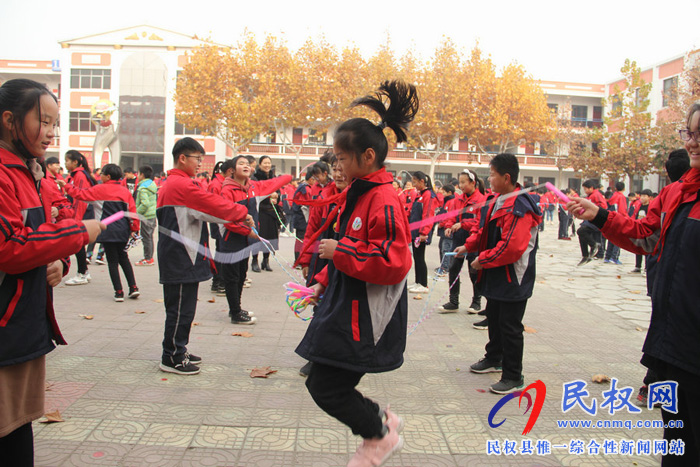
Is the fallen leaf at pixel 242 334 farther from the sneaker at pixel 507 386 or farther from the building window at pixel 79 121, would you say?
the building window at pixel 79 121

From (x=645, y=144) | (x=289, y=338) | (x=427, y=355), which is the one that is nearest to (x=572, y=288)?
(x=427, y=355)

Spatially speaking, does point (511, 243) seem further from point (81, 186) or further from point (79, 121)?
point (79, 121)

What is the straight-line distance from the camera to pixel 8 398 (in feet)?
6.92

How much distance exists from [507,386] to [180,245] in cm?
300

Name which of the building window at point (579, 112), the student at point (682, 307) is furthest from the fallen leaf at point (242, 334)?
the building window at point (579, 112)

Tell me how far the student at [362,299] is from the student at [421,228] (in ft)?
17.5

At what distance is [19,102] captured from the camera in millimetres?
2197

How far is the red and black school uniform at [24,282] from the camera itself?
6.72ft

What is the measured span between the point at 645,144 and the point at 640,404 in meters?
31.9

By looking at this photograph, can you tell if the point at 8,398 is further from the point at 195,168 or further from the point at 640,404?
the point at 640,404

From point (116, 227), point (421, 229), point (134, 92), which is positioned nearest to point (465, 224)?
point (421, 229)

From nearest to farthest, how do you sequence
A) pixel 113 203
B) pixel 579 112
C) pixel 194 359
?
pixel 194 359 < pixel 113 203 < pixel 579 112

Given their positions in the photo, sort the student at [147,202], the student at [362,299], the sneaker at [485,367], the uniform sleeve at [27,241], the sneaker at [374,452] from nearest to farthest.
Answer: the uniform sleeve at [27,241] < the student at [362,299] < the sneaker at [374,452] < the sneaker at [485,367] < the student at [147,202]

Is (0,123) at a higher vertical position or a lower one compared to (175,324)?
higher
